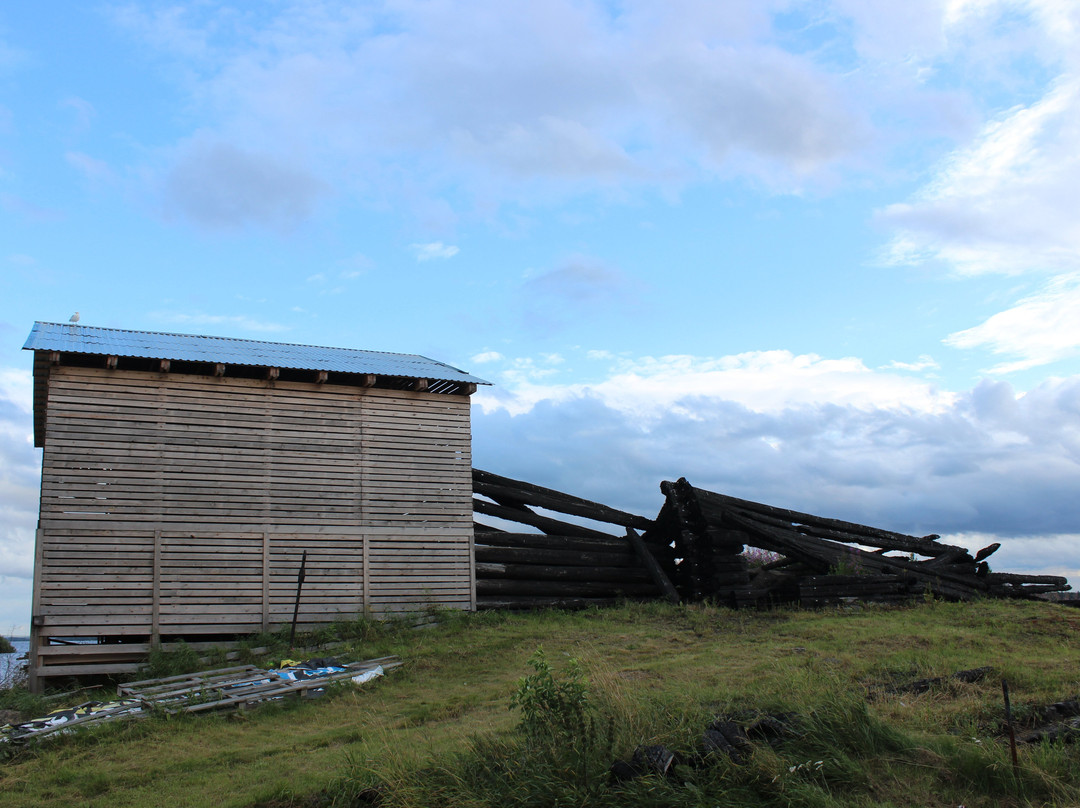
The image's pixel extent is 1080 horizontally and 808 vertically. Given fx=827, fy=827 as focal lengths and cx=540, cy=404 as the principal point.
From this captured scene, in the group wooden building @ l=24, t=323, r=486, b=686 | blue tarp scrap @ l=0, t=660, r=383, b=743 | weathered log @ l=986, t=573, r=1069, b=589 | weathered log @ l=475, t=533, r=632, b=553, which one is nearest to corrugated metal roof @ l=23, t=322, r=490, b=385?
wooden building @ l=24, t=323, r=486, b=686

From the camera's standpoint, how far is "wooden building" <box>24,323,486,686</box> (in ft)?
50.6

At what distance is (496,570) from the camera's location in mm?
19234

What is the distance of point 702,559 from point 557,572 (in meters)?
3.63

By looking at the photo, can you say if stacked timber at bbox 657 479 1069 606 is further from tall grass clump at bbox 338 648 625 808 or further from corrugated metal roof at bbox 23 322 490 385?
tall grass clump at bbox 338 648 625 808

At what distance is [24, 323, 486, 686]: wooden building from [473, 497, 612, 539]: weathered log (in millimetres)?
1266

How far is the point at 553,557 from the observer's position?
2041 centimetres

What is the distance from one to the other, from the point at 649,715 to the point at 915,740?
7.69ft

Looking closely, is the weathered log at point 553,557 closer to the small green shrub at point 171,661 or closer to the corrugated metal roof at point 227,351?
the corrugated metal roof at point 227,351

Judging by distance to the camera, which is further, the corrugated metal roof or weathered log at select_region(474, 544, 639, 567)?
weathered log at select_region(474, 544, 639, 567)

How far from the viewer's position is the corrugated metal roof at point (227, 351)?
1661 cm

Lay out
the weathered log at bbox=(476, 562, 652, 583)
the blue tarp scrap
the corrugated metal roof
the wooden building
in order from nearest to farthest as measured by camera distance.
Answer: the blue tarp scrap < the wooden building < the corrugated metal roof < the weathered log at bbox=(476, 562, 652, 583)

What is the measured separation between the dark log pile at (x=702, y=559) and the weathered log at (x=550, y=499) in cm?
3

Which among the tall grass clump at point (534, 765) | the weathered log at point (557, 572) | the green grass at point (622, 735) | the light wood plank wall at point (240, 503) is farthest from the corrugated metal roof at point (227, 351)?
the tall grass clump at point (534, 765)

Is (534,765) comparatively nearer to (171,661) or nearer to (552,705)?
(552,705)
